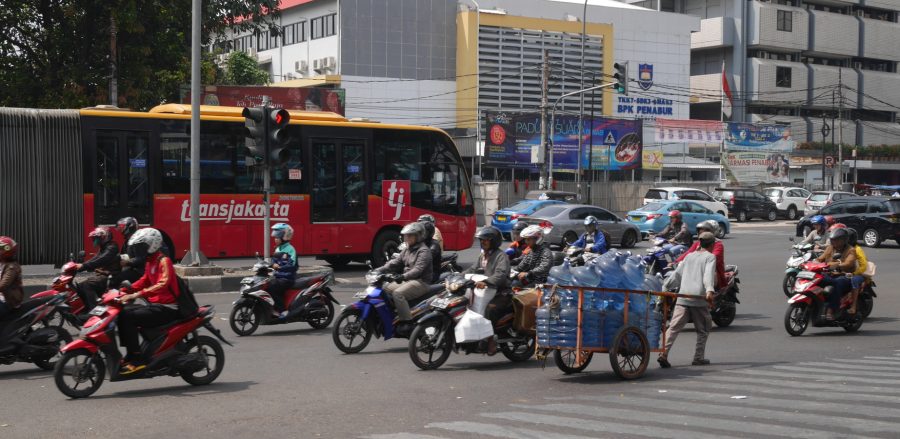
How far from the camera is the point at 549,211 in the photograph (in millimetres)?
29750

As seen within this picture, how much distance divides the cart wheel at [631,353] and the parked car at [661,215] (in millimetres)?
22854

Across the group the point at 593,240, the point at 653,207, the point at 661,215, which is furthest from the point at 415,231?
the point at 653,207

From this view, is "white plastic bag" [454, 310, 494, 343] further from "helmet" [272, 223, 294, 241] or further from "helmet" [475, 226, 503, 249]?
"helmet" [272, 223, 294, 241]

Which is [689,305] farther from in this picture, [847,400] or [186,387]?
[186,387]

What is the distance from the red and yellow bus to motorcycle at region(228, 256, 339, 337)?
672cm

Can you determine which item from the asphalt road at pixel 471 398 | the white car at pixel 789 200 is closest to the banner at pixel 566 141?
the white car at pixel 789 200

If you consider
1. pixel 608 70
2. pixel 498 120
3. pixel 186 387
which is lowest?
pixel 186 387

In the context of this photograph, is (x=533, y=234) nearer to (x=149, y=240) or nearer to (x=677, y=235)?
(x=149, y=240)

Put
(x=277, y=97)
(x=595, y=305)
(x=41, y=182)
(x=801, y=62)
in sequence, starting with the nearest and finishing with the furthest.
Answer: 1. (x=595, y=305)
2. (x=41, y=182)
3. (x=277, y=97)
4. (x=801, y=62)

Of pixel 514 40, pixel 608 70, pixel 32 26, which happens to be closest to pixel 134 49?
pixel 32 26

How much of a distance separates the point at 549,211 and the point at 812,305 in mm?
15697

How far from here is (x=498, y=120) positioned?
162 feet

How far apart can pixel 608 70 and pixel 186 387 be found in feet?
183

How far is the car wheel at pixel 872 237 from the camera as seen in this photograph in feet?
104
